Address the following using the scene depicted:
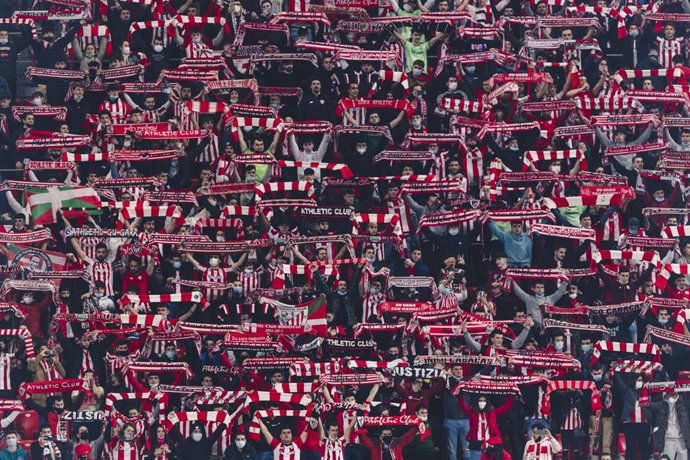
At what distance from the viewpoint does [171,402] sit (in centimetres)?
4159

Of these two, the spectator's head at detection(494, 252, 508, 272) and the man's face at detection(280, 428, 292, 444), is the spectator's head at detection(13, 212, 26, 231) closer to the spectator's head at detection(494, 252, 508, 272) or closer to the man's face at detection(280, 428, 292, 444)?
the man's face at detection(280, 428, 292, 444)

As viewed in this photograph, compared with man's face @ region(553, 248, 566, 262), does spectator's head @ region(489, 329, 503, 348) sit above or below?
below

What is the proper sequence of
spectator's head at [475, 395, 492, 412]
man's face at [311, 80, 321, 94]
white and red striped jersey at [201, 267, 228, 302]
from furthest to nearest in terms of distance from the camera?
man's face at [311, 80, 321, 94]
white and red striped jersey at [201, 267, 228, 302]
spectator's head at [475, 395, 492, 412]

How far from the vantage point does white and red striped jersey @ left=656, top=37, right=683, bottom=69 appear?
46.1 m

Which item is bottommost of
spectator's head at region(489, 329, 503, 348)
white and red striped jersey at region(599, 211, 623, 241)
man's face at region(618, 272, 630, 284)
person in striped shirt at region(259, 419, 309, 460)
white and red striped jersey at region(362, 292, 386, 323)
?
person in striped shirt at region(259, 419, 309, 460)

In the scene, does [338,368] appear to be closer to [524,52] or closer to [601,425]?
[601,425]

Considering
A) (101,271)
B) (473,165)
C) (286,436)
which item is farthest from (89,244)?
(473,165)

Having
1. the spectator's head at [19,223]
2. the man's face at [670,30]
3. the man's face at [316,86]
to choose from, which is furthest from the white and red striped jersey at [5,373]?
the man's face at [670,30]

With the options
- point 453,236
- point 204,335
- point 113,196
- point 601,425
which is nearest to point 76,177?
point 113,196

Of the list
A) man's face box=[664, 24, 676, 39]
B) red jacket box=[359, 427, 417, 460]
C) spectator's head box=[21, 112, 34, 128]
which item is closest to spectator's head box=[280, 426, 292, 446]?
red jacket box=[359, 427, 417, 460]

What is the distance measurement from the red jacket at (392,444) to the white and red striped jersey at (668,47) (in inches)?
387

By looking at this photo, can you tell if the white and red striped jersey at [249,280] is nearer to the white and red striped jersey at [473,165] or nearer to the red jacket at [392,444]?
the red jacket at [392,444]

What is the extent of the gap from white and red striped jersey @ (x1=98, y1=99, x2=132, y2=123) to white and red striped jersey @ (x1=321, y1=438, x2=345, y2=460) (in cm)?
804

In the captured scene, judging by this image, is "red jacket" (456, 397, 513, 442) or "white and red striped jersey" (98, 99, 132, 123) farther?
"white and red striped jersey" (98, 99, 132, 123)
